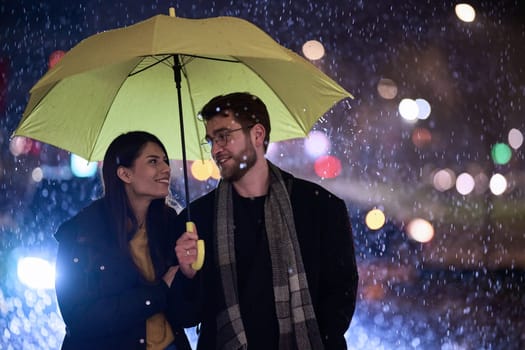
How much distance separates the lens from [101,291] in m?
3.51

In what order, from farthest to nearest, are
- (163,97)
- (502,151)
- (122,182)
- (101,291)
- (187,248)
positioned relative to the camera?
(502,151)
(163,97)
(122,182)
(101,291)
(187,248)

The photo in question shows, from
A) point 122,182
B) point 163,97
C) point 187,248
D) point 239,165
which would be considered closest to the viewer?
point 187,248

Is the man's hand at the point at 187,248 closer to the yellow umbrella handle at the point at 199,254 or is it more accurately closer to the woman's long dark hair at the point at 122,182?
the yellow umbrella handle at the point at 199,254

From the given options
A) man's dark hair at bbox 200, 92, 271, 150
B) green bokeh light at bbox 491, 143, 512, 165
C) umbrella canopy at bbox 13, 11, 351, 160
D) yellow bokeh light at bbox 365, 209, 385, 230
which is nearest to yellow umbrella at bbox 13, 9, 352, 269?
umbrella canopy at bbox 13, 11, 351, 160

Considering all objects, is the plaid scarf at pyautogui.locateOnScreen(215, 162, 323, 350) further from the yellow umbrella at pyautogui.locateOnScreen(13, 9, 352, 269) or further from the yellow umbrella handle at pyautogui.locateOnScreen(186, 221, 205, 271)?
the yellow umbrella at pyautogui.locateOnScreen(13, 9, 352, 269)

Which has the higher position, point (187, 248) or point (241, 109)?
point (241, 109)

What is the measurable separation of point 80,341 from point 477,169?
18589mm

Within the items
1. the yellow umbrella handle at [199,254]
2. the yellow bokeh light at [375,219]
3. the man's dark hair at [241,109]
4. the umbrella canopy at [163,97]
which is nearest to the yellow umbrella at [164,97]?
the umbrella canopy at [163,97]

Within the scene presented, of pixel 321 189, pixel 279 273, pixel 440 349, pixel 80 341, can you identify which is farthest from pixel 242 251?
pixel 440 349

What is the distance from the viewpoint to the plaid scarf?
3518mm

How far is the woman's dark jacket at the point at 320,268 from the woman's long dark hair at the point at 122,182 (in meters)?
0.21

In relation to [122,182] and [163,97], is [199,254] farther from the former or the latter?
[163,97]

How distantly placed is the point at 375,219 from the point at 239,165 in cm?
1247

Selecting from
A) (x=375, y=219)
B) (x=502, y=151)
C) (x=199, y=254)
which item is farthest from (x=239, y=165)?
(x=502, y=151)
